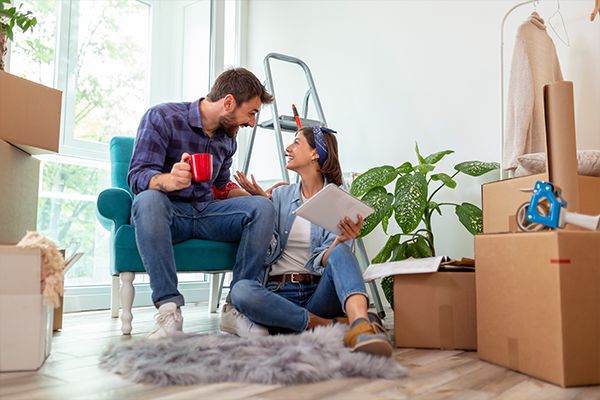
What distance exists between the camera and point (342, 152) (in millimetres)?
2912

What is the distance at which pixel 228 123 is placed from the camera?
182 centimetres

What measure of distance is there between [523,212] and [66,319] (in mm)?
1931

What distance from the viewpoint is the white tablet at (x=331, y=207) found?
1.43 m

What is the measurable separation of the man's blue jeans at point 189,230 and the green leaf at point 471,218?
0.87 m

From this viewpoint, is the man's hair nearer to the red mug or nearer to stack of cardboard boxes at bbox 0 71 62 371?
the red mug

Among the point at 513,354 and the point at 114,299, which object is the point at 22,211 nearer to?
the point at 114,299

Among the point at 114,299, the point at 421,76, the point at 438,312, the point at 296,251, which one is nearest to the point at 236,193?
the point at 296,251

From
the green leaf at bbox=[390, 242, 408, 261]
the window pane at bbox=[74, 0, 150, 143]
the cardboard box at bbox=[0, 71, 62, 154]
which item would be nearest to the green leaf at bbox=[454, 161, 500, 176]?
the green leaf at bbox=[390, 242, 408, 261]

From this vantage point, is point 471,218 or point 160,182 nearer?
point 160,182

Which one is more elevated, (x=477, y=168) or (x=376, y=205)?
(x=477, y=168)

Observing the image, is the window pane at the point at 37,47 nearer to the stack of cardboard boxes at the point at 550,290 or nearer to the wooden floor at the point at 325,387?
the wooden floor at the point at 325,387

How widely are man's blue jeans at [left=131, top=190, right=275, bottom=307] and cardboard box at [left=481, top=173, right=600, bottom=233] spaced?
0.78 meters

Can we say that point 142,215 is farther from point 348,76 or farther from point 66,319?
point 348,76

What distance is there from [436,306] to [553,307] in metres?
0.47
